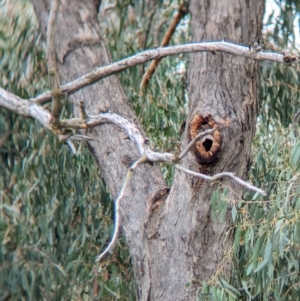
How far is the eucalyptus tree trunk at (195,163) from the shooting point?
2650 millimetres

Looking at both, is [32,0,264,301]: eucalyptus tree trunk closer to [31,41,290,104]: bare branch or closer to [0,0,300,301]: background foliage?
[31,41,290,104]: bare branch

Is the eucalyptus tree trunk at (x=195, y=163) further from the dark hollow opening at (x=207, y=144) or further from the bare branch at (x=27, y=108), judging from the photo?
the bare branch at (x=27, y=108)

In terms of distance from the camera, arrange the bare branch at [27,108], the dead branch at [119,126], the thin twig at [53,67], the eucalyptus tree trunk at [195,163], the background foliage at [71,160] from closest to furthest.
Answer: the dead branch at [119,126] < the thin twig at [53,67] < the bare branch at [27,108] < the eucalyptus tree trunk at [195,163] < the background foliage at [71,160]

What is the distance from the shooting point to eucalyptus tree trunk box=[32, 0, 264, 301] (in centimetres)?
265

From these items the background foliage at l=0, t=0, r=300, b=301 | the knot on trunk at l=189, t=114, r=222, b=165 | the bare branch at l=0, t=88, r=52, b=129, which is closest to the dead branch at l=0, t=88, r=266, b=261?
the bare branch at l=0, t=88, r=52, b=129

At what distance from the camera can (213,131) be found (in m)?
2.58

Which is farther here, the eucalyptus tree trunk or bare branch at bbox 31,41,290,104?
the eucalyptus tree trunk

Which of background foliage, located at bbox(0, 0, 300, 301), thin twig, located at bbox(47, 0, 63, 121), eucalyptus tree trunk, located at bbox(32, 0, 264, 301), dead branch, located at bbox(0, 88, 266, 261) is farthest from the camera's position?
background foliage, located at bbox(0, 0, 300, 301)

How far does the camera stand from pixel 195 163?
8.59ft

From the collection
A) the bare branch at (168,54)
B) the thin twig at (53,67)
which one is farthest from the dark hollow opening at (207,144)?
the thin twig at (53,67)

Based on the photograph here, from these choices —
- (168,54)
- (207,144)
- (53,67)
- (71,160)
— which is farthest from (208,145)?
(71,160)

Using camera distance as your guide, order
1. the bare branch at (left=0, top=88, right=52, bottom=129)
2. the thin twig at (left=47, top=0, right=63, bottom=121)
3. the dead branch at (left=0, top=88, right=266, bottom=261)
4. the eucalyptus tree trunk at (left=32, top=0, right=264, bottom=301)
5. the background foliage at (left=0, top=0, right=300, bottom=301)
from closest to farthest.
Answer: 1. the dead branch at (left=0, top=88, right=266, bottom=261)
2. the thin twig at (left=47, top=0, right=63, bottom=121)
3. the bare branch at (left=0, top=88, right=52, bottom=129)
4. the eucalyptus tree trunk at (left=32, top=0, right=264, bottom=301)
5. the background foliage at (left=0, top=0, right=300, bottom=301)

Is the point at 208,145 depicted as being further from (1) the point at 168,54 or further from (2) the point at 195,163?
(1) the point at 168,54

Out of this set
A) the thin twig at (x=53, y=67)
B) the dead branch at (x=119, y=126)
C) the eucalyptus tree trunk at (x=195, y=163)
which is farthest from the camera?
the eucalyptus tree trunk at (x=195, y=163)
